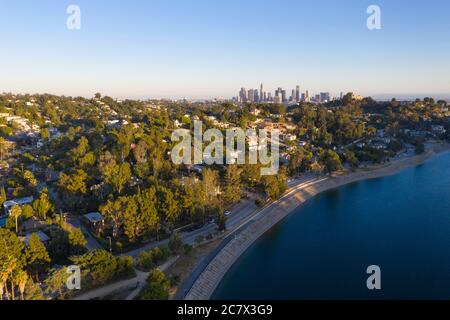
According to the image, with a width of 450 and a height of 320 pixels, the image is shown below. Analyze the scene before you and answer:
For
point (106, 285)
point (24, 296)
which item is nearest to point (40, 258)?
point (24, 296)

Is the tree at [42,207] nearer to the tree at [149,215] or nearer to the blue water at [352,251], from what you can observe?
→ the tree at [149,215]

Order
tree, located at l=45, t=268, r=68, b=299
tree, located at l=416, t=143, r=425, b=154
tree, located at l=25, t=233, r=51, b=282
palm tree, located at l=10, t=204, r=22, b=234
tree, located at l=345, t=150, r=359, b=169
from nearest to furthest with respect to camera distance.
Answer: tree, located at l=45, t=268, r=68, b=299 → tree, located at l=25, t=233, r=51, b=282 → palm tree, located at l=10, t=204, r=22, b=234 → tree, located at l=345, t=150, r=359, b=169 → tree, located at l=416, t=143, r=425, b=154

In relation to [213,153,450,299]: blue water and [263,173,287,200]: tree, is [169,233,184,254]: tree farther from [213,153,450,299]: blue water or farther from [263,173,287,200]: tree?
[263,173,287,200]: tree

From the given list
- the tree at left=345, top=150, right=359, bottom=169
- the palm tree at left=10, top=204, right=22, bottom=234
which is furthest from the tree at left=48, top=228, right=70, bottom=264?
the tree at left=345, top=150, right=359, bottom=169

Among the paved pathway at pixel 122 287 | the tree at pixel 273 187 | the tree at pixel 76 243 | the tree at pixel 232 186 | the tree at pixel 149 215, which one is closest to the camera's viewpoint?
the paved pathway at pixel 122 287

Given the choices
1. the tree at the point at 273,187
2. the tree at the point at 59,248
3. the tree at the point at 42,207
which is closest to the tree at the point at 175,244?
the tree at the point at 59,248

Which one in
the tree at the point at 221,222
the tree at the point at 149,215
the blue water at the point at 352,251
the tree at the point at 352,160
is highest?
the tree at the point at 352,160
